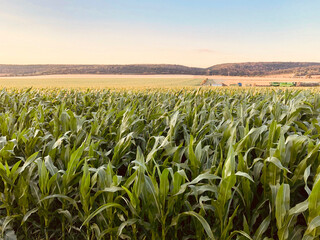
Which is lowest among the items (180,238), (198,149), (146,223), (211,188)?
(180,238)

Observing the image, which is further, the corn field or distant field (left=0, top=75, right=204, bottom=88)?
distant field (left=0, top=75, right=204, bottom=88)

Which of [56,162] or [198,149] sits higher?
[198,149]

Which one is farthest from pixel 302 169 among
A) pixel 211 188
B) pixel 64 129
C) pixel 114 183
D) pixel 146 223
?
pixel 64 129

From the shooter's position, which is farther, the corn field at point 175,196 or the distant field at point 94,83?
the distant field at point 94,83

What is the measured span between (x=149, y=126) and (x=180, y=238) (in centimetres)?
177

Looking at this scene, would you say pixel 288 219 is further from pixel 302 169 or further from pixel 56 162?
pixel 56 162

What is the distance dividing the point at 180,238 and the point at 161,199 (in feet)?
1.72

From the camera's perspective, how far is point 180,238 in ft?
7.33

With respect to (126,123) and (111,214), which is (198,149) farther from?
(126,123)

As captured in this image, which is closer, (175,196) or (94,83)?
(175,196)

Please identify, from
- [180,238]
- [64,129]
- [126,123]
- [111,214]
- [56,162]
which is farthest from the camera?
[64,129]

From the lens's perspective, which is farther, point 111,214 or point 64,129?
point 64,129

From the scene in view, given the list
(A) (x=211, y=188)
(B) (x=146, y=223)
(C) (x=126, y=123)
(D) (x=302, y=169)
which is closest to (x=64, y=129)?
(C) (x=126, y=123)

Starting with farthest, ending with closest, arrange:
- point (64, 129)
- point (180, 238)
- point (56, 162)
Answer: point (64, 129) < point (56, 162) < point (180, 238)
